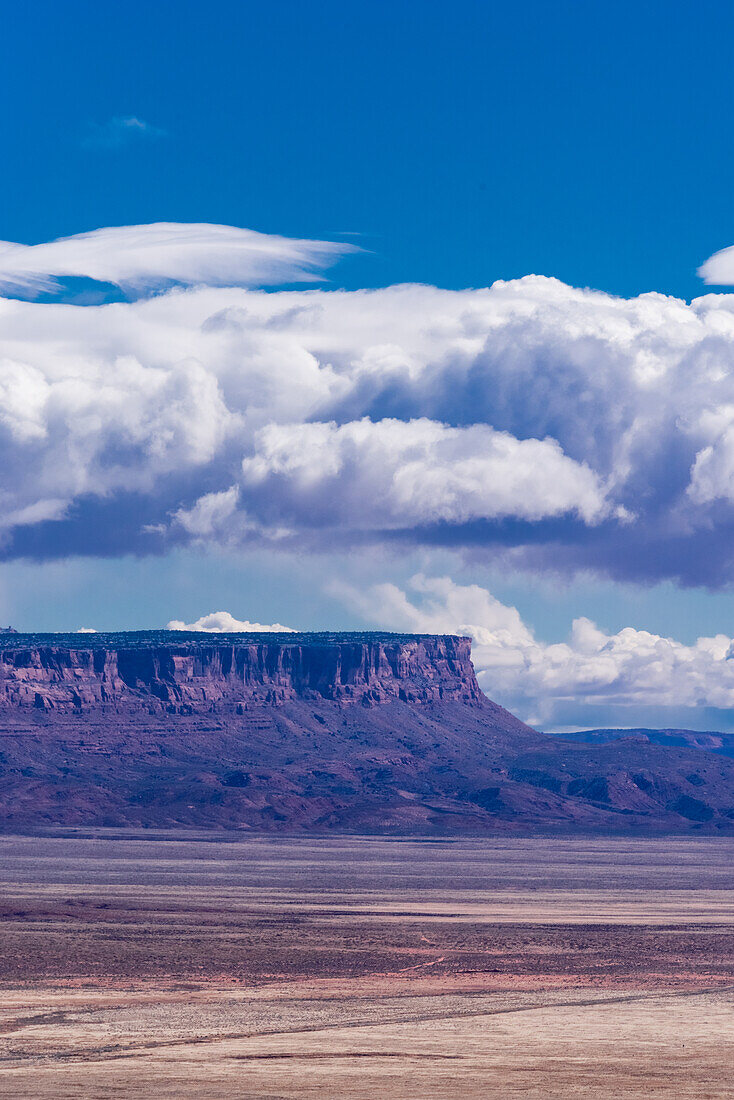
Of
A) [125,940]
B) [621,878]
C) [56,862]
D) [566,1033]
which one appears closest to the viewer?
[566,1033]

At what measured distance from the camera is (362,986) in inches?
2239

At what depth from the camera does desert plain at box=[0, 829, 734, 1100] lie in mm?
36594

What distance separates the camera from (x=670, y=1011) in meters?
49.1

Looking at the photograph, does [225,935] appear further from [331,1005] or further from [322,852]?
[322,852]

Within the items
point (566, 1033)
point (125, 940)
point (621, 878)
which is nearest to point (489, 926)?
point (125, 940)

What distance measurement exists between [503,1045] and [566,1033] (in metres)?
3.26

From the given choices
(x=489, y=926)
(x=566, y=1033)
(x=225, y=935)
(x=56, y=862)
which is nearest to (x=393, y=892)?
(x=489, y=926)

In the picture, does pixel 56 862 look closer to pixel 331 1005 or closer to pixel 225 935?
pixel 225 935

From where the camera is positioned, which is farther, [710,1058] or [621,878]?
[621,878]

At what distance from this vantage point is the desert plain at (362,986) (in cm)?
3659

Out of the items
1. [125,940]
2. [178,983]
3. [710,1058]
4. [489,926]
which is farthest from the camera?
[489,926]

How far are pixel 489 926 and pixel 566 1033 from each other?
4045 centimetres

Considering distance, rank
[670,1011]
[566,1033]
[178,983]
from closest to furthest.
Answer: [566,1033], [670,1011], [178,983]

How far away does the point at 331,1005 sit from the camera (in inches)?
2000
